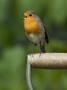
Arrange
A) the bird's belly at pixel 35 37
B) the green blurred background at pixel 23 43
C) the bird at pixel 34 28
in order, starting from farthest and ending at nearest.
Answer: the green blurred background at pixel 23 43 < the bird's belly at pixel 35 37 < the bird at pixel 34 28

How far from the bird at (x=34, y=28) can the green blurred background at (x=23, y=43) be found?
1.27m

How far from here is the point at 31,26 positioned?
3.55 m

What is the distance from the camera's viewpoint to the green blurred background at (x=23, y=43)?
17.5ft

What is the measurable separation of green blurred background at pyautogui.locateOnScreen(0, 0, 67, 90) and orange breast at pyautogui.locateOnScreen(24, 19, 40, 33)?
4.66ft

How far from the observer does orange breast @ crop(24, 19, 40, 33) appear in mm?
3517

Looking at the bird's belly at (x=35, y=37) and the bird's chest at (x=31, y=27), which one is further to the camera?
the bird's belly at (x=35, y=37)

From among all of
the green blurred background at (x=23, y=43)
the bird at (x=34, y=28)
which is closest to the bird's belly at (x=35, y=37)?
the bird at (x=34, y=28)

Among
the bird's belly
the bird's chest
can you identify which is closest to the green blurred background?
the bird's belly

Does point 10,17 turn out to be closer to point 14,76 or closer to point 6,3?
point 6,3

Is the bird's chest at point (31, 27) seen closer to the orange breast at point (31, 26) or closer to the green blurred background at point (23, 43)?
the orange breast at point (31, 26)

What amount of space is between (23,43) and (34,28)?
7.65ft

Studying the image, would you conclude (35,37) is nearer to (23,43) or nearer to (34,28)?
(34,28)

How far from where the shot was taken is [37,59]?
85.2 inches

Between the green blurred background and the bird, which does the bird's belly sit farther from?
the green blurred background
